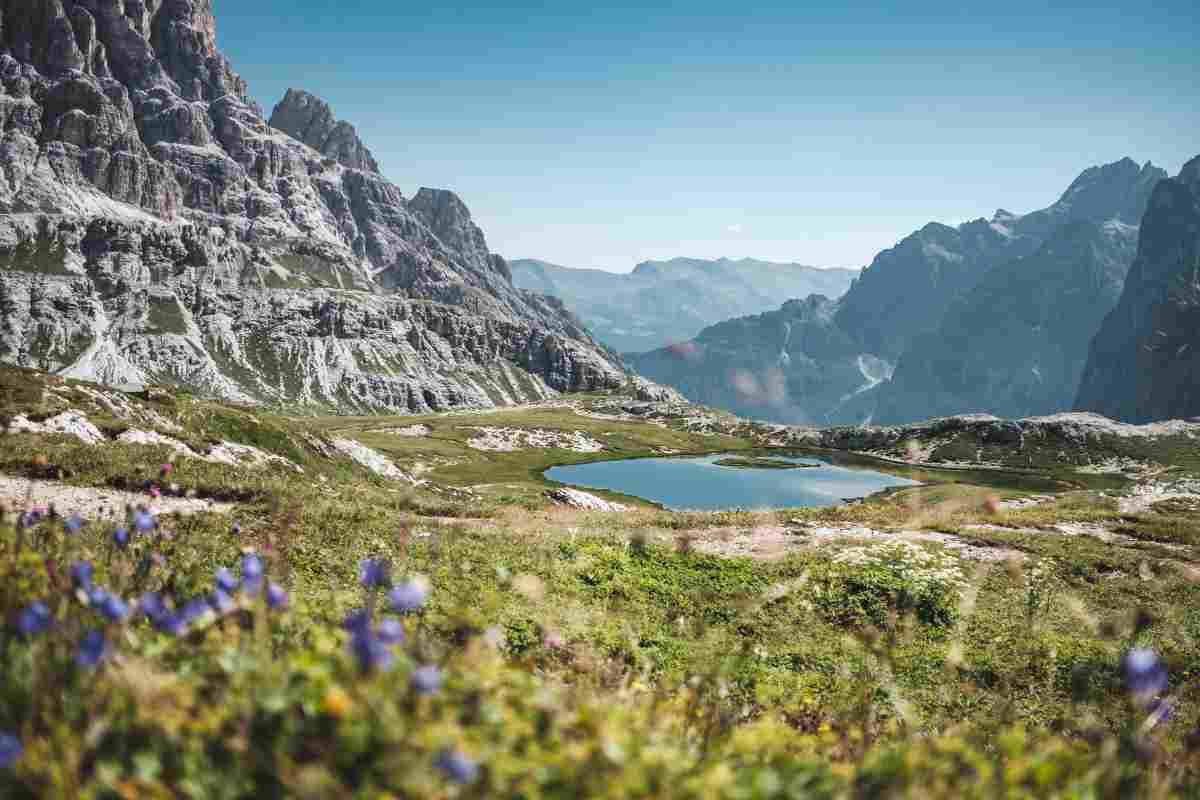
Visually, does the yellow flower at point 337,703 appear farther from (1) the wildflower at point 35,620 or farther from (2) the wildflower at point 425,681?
(1) the wildflower at point 35,620

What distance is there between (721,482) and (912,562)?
120 meters

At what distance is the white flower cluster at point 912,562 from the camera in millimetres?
20500

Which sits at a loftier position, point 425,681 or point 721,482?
point 425,681

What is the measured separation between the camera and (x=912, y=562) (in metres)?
22.2

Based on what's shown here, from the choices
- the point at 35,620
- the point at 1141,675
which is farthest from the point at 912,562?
the point at 35,620

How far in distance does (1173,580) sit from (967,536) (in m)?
6.46

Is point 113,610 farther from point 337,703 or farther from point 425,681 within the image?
point 425,681

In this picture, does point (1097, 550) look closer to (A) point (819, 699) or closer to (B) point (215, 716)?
(A) point (819, 699)

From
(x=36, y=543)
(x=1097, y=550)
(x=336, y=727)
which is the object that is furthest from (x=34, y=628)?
(x=1097, y=550)

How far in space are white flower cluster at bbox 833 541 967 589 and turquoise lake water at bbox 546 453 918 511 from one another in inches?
3216

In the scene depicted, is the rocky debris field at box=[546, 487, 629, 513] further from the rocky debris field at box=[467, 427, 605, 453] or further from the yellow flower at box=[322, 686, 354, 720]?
the rocky debris field at box=[467, 427, 605, 453]

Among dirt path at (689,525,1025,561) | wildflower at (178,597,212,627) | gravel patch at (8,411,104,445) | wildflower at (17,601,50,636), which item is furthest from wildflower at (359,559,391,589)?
gravel patch at (8,411,104,445)

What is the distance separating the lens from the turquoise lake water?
4611 inches

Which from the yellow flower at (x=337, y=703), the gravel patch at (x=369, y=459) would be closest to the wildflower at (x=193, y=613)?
the yellow flower at (x=337, y=703)
